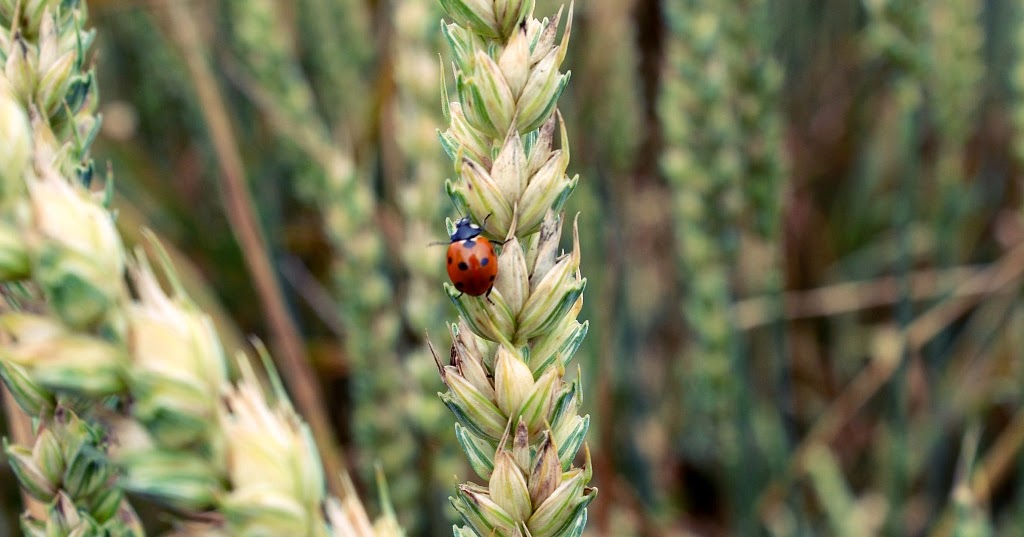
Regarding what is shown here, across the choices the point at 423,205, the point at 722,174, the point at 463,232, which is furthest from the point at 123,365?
the point at 722,174

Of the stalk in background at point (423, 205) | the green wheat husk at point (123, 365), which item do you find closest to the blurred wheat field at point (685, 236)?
the stalk in background at point (423, 205)

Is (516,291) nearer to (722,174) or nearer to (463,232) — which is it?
(463,232)

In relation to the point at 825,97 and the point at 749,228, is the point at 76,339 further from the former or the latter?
the point at 825,97

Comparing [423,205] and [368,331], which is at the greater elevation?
[423,205]

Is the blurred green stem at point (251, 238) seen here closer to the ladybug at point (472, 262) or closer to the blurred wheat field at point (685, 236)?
the blurred wheat field at point (685, 236)

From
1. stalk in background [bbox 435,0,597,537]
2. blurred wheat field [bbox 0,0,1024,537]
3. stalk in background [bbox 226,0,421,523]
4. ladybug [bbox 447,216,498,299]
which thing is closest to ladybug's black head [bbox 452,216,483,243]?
ladybug [bbox 447,216,498,299]

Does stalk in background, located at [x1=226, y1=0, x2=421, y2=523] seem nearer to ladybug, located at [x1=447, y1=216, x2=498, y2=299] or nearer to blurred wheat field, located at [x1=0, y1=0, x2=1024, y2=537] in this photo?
blurred wheat field, located at [x1=0, y1=0, x2=1024, y2=537]
